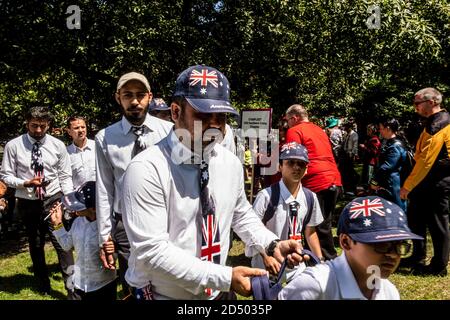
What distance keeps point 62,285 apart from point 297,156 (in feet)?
12.6

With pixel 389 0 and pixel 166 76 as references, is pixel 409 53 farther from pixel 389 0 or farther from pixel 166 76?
pixel 166 76

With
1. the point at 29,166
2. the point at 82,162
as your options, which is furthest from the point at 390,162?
the point at 29,166

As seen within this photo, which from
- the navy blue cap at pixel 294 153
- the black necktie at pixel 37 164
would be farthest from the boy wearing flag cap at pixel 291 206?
the black necktie at pixel 37 164

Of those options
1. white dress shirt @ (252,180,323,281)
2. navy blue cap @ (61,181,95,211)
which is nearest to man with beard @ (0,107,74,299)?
navy blue cap @ (61,181,95,211)

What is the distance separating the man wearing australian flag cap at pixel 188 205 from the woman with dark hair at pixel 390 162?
519 centimetres

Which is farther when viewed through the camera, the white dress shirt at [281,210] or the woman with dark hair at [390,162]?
the woman with dark hair at [390,162]

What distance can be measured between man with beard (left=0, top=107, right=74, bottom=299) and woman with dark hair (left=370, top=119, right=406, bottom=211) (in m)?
4.60

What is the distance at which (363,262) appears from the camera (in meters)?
2.41

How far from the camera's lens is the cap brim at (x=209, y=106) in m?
2.18

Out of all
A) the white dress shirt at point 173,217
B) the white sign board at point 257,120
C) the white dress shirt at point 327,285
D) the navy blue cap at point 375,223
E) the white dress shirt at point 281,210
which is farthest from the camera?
the white sign board at point 257,120

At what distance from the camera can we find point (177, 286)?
89.0 inches

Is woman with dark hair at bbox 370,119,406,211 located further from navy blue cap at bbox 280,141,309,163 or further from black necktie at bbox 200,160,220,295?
black necktie at bbox 200,160,220,295

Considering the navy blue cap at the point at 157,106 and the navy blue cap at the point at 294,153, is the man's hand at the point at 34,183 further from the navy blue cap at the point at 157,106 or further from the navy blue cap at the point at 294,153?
the navy blue cap at the point at 294,153
